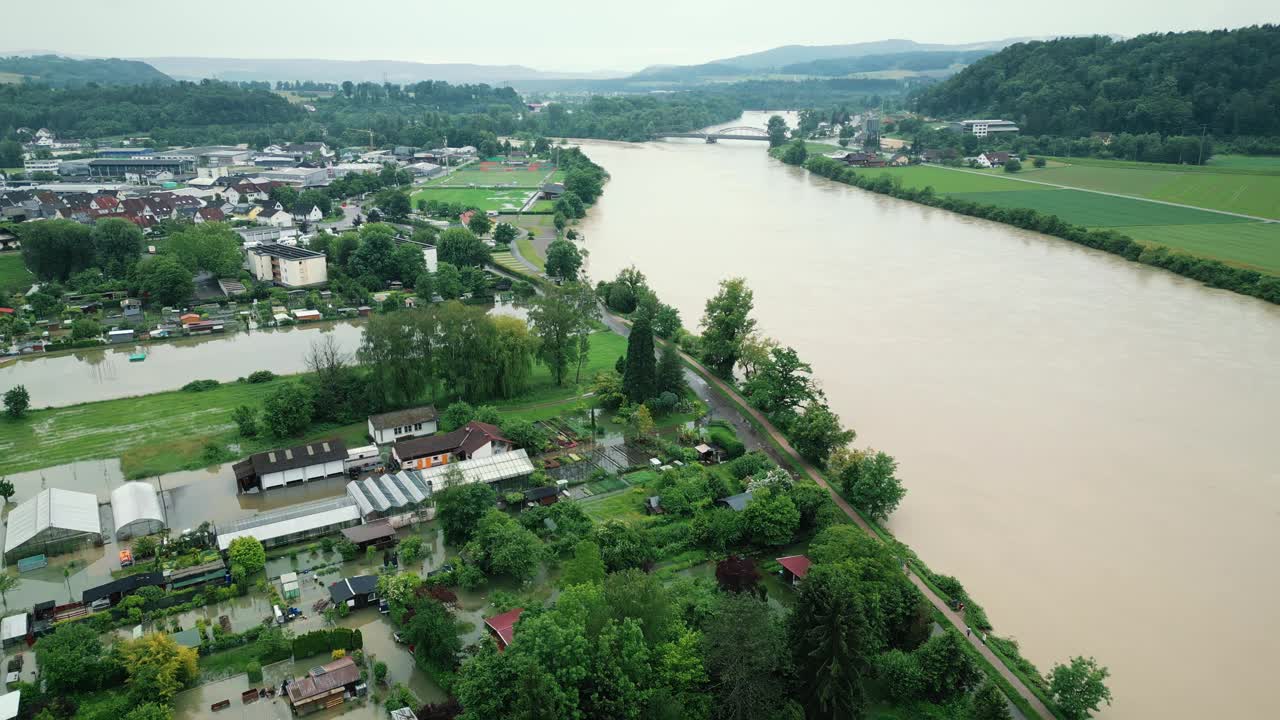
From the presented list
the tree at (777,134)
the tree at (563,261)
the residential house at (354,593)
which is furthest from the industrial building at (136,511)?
the tree at (777,134)

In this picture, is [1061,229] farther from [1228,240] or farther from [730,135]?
[730,135]

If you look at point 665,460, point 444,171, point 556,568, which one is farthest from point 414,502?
point 444,171

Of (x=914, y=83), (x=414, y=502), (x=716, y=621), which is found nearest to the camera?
(x=716, y=621)

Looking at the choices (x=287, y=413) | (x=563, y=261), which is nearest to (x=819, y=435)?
(x=287, y=413)

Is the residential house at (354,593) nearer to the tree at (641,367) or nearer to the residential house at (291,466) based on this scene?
the residential house at (291,466)

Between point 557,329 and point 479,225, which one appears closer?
point 557,329

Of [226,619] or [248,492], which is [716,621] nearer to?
[226,619]
